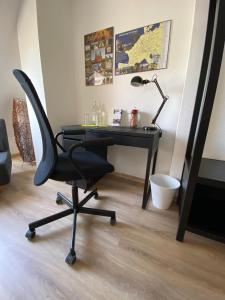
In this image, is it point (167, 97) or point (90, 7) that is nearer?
point (167, 97)

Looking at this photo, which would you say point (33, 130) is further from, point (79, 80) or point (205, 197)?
point (205, 197)

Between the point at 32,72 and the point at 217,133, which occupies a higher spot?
the point at 32,72

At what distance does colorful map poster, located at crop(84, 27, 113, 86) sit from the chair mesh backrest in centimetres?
126

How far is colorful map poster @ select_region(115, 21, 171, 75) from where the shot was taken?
1.58 m

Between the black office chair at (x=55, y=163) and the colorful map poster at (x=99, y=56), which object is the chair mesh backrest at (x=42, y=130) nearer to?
the black office chair at (x=55, y=163)

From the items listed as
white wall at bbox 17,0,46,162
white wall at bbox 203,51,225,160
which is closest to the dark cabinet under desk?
white wall at bbox 203,51,225,160

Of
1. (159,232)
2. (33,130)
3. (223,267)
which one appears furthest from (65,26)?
(223,267)

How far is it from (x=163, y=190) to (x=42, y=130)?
1.15 meters

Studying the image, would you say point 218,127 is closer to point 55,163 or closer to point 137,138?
point 137,138

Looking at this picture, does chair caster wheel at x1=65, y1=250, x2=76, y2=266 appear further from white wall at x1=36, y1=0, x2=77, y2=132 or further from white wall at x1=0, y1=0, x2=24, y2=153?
white wall at x1=0, y1=0, x2=24, y2=153

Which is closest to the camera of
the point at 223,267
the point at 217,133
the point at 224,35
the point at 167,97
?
the point at 224,35

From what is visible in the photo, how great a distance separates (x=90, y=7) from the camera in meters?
1.91

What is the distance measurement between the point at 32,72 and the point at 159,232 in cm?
229

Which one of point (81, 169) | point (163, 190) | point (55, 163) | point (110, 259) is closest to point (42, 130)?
point (55, 163)
